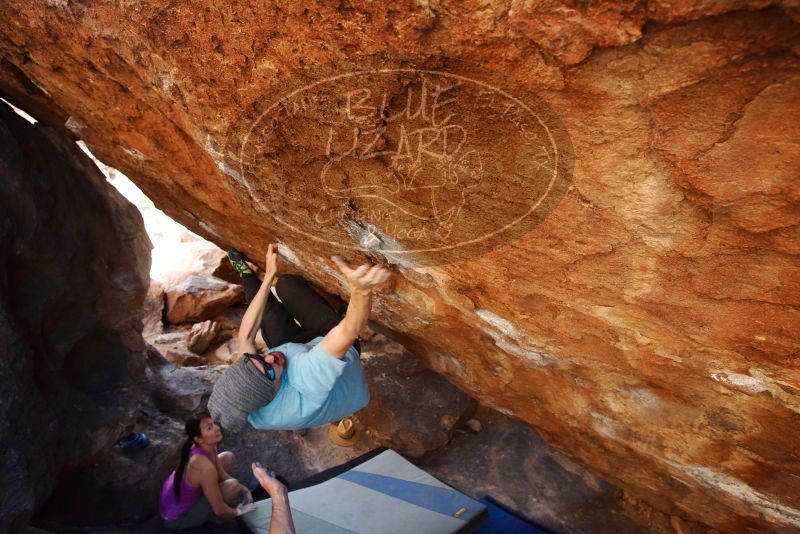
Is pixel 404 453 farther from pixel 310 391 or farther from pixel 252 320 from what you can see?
pixel 310 391

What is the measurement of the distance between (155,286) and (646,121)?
7.68 meters

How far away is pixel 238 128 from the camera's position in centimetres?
193

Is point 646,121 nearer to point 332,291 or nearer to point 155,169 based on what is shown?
point 332,291

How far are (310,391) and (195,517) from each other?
1734 mm

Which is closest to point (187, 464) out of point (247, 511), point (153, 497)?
point (247, 511)

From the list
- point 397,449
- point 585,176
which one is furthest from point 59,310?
point 585,176

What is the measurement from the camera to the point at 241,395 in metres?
2.22

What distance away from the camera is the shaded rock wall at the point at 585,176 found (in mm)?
1129

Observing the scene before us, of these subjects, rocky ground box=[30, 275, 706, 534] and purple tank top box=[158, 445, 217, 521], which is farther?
rocky ground box=[30, 275, 706, 534]

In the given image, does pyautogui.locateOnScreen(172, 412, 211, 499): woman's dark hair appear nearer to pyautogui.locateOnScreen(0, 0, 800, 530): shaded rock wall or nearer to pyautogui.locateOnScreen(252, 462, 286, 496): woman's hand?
pyautogui.locateOnScreen(252, 462, 286, 496): woman's hand

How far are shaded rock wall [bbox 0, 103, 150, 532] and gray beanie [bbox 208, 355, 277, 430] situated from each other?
1244 mm

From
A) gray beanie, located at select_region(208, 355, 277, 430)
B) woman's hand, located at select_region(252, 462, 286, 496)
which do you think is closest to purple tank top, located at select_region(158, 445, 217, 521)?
woman's hand, located at select_region(252, 462, 286, 496)

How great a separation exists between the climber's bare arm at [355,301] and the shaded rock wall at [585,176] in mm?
312

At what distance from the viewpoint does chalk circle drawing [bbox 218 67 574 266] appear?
1.43 m
